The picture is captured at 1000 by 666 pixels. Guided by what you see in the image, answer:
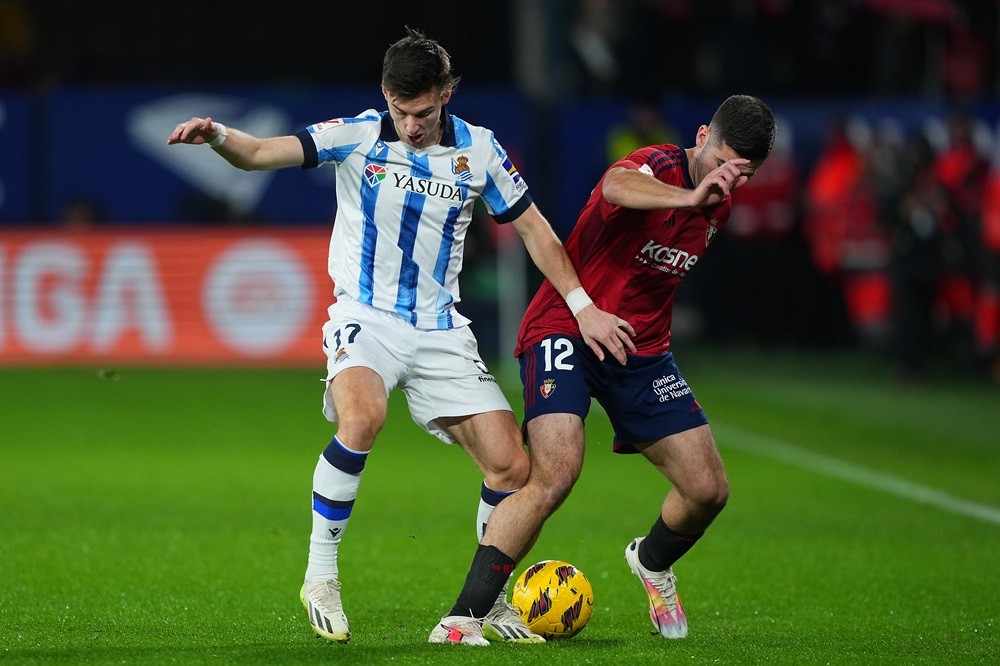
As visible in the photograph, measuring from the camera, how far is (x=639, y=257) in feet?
20.5

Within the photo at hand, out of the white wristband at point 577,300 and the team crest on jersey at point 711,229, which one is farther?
the team crest on jersey at point 711,229

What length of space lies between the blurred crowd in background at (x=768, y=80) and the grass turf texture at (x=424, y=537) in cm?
214

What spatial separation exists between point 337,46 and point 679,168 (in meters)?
16.7

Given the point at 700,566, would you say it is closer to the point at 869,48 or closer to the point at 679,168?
the point at 679,168

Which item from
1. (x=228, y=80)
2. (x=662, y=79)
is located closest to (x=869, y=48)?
(x=662, y=79)

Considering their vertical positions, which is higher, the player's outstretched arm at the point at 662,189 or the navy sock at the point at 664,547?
the player's outstretched arm at the point at 662,189

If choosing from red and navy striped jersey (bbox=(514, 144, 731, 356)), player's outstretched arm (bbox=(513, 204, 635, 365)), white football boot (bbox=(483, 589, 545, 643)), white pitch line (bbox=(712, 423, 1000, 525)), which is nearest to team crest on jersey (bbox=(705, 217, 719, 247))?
red and navy striped jersey (bbox=(514, 144, 731, 356))

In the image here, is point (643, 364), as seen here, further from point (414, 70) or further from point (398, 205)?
point (414, 70)

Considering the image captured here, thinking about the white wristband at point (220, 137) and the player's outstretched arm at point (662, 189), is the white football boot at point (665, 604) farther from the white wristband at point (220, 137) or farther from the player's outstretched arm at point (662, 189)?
the white wristband at point (220, 137)

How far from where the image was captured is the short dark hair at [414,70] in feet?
19.3

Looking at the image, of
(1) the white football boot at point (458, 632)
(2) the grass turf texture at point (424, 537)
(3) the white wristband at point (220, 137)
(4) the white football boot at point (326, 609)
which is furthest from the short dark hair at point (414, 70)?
(2) the grass turf texture at point (424, 537)

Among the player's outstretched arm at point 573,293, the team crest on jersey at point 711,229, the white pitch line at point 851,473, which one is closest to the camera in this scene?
the player's outstretched arm at point 573,293

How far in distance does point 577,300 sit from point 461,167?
698mm

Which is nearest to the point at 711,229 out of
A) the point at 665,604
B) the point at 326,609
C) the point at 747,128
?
the point at 747,128
